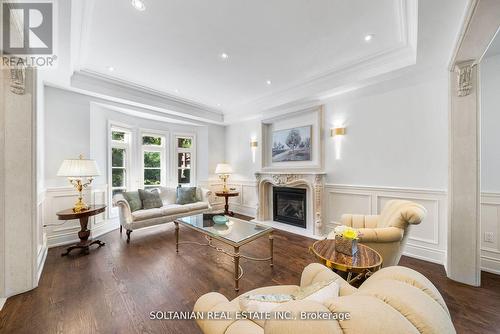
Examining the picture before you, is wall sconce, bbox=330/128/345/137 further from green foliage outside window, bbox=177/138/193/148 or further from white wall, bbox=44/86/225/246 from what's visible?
white wall, bbox=44/86/225/246

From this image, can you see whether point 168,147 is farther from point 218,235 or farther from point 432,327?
point 432,327

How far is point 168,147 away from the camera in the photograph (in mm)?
5199

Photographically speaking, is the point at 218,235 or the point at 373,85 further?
the point at 373,85

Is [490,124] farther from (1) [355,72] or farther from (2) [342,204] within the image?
(2) [342,204]

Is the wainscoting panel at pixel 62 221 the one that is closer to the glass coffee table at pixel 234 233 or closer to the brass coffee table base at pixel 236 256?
the brass coffee table base at pixel 236 256

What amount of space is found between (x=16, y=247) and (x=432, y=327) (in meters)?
3.28

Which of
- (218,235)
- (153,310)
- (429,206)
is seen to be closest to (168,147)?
(218,235)

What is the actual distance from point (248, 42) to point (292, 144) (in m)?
2.33

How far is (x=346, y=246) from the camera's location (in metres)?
1.66

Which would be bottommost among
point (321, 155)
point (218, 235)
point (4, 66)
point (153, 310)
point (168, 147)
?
point (153, 310)

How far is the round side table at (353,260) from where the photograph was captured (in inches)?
57.7

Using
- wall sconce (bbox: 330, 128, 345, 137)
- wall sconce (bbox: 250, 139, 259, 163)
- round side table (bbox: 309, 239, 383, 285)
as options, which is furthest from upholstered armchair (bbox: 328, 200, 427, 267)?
wall sconce (bbox: 250, 139, 259, 163)

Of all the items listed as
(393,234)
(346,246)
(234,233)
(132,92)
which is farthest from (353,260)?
(132,92)

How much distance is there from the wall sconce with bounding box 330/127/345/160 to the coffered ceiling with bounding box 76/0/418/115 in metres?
0.73
